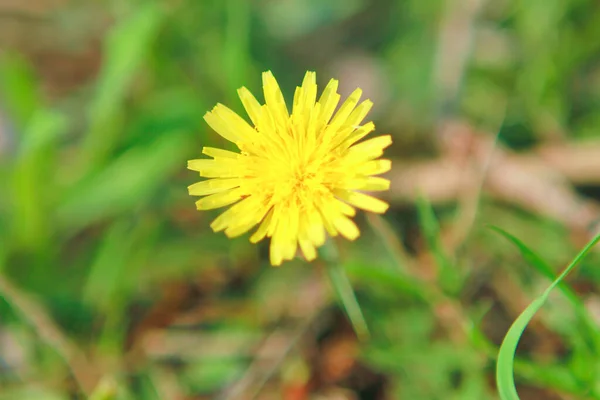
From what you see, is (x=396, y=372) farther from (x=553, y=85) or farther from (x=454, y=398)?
(x=553, y=85)

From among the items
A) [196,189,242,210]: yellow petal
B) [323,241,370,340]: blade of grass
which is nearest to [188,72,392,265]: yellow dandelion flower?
[196,189,242,210]: yellow petal

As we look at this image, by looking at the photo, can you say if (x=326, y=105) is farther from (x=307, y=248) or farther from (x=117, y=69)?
(x=117, y=69)

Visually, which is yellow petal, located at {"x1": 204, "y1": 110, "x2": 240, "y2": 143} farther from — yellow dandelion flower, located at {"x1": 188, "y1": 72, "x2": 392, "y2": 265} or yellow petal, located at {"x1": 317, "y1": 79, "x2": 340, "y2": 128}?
yellow petal, located at {"x1": 317, "y1": 79, "x2": 340, "y2": 128}

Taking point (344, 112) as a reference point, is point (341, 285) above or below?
below

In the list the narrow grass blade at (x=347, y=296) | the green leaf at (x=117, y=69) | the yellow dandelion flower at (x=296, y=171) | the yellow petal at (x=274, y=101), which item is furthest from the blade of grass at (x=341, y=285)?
the green leaf at (x=117, y=69)

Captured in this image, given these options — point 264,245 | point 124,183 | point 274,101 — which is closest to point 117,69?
point 124,183

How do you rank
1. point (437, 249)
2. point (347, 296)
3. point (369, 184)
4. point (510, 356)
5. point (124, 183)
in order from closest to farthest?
1. point (510, 356)
2. point (369, 184)
3. point (437, 249)
4. point (347, 296)
5. point (124, 183)

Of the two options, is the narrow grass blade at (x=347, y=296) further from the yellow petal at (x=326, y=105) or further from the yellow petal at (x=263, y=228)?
the yellow petal at (x=326, y=105)
